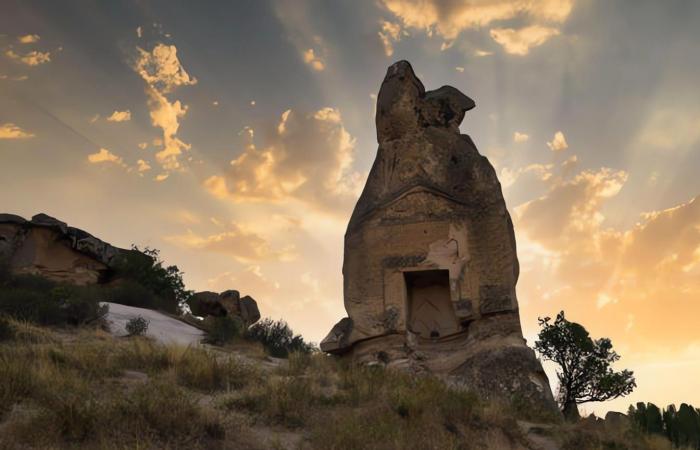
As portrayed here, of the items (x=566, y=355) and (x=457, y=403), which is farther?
(x=566, y=355)

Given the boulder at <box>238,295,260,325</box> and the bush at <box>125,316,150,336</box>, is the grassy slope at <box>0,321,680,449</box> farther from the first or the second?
the boulder at <box>238,295,260,325</box>

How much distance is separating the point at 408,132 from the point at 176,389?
7852mm

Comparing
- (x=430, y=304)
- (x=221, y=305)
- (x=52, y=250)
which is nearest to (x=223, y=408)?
(x=430, y=304)

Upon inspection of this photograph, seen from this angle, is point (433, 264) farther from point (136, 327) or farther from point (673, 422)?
point (136, 327)

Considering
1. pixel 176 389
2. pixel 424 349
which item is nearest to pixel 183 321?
pixel 424 349

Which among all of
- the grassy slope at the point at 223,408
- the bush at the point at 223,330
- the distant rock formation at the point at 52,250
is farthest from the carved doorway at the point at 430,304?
the distant rock formation at the point at 52,250

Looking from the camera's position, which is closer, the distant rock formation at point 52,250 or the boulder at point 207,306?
the distant rock formation at point 52,250

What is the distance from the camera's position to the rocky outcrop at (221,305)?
796 inches

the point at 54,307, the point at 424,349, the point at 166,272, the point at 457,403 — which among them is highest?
the point at 166,272

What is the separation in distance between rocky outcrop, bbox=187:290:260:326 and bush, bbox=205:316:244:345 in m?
2.25

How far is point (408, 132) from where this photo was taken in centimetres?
1239

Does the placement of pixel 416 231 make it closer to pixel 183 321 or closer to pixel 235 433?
pixel 235 433

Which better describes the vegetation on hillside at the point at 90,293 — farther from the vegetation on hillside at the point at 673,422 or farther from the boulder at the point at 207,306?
the vegetation on hillside at the point at 673,422

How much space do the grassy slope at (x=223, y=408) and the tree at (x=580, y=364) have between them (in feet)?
21.8
